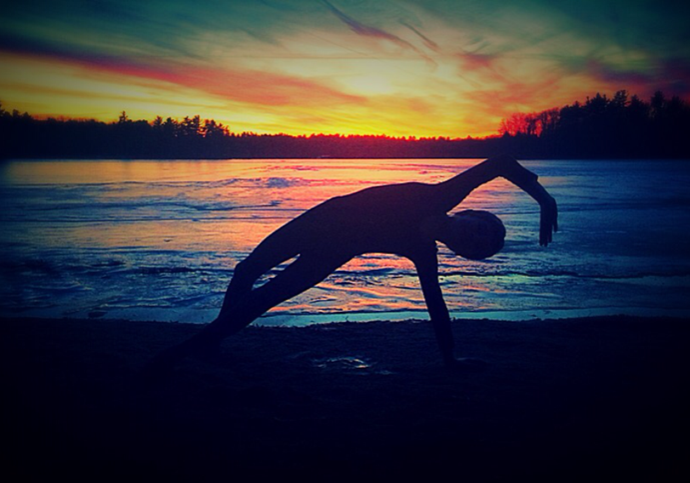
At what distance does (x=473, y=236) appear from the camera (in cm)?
394

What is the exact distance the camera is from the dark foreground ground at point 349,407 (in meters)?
3.03

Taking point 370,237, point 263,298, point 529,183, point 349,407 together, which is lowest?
point 349,407

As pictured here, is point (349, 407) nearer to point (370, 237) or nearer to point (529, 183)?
point (370, 237)

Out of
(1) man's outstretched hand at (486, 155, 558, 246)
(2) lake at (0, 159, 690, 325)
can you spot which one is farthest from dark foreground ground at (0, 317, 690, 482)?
(1) man's outstretched hand at (486, 155, 558, 246)

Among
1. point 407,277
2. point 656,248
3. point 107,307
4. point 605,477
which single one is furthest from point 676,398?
point 656,248

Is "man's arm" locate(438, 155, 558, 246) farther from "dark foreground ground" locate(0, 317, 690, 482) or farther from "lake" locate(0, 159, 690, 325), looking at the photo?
"lake" locate(0, 159, 690, 325)

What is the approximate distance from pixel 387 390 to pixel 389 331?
1541 millimetres

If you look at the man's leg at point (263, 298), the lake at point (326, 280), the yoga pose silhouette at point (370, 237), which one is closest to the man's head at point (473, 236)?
the yoga pose silhouette at point (370, 237)

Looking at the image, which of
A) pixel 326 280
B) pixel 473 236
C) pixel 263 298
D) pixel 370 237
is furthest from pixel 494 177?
pixel 326 280

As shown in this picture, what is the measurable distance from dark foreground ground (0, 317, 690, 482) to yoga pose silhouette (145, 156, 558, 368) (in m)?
0.56

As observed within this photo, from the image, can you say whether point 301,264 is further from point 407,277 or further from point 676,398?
point 407,277

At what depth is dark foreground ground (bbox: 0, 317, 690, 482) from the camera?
3.03 metres

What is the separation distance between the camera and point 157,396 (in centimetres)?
389

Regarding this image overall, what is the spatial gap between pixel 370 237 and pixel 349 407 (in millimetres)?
1291
